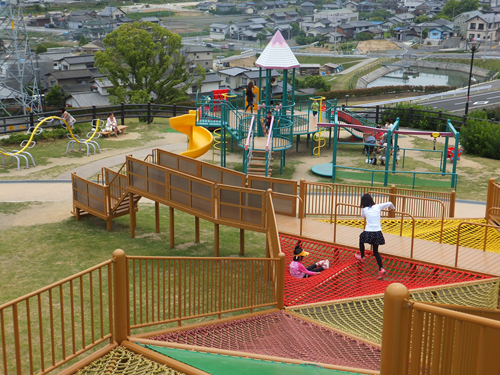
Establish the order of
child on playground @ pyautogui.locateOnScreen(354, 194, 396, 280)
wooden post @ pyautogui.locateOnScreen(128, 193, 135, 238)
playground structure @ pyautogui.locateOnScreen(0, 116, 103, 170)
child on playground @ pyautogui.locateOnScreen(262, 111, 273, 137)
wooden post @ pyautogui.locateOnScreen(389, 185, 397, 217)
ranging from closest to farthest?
child on playground @ pyautogui.locateOnScreen(354, 194, 396, 280) → wooden post @ pyautogui.locateOnScreen(389, 185, 397, 217) → wooden post @ pyautogui.locateOnScreen(128, 193, 135, 238) → playground structure @ pyautogui.locateOnScreen(0, 116, 103, 170) → child on playground @ pyautogui.locateOnScreen(262, 111, 273, 137)

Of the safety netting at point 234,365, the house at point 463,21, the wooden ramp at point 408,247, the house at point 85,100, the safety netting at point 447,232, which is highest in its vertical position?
the house at point 463,21

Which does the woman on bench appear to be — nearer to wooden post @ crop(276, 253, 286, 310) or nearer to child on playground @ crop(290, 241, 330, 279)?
child on playground @ crop(290, 241, 330, 279)

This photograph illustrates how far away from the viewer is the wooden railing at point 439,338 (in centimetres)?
393

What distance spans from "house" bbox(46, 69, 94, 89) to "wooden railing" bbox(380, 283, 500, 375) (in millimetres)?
81604

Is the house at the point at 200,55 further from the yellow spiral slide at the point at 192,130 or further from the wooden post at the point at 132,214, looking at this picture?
the wooden post at the point at 132,214

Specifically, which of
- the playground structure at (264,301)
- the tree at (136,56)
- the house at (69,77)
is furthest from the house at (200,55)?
the playground structure at (264,301)

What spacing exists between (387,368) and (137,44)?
42.6m

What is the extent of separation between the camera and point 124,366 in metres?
6.47

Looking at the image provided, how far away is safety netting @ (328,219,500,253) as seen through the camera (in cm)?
1234

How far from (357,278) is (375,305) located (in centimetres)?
118

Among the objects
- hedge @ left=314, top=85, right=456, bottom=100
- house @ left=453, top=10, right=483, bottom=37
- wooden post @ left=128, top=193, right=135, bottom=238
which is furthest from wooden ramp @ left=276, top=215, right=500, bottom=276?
house @ left=453, top=10, right=483, bottom=37

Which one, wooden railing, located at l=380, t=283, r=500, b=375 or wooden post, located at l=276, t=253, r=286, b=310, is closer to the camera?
wooden railing, located at l=380, t=283, r=500, b=375

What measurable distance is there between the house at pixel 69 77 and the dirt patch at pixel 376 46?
240ft

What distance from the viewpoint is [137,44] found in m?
43.7
